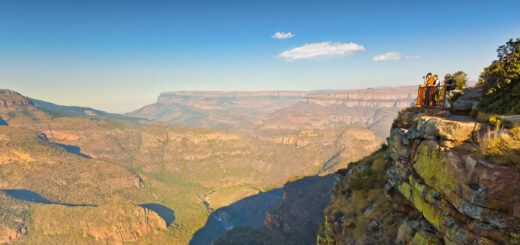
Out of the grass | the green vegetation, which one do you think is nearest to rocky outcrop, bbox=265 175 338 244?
the green vegetation

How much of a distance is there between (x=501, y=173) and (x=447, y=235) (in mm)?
4824

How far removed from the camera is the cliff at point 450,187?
1072 centimetres

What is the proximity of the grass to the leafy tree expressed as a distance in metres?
7.22

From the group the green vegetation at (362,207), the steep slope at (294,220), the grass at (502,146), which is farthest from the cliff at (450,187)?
the steep slope at (294,220)

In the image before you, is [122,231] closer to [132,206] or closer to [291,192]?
[132,206]

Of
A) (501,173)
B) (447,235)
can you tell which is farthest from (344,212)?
(501,173)

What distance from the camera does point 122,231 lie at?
481ft

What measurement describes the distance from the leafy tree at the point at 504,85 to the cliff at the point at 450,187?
1.29m

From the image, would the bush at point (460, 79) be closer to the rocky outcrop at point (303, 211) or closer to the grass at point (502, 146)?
the grass at point (502, 146)

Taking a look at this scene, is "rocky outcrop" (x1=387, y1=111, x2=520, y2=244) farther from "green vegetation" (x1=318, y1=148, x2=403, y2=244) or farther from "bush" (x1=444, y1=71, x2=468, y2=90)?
"bush" (x1=444, y1=71, x2=468, y2=90)

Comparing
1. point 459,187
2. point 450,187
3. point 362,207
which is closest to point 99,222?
point 362,207

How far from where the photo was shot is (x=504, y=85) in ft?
60.0

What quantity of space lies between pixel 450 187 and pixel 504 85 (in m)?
12.0

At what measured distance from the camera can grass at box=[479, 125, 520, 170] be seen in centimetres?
1073
